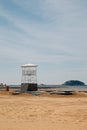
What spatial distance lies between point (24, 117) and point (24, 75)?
35.2 m

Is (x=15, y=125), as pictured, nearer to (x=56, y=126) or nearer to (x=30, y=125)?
(x=30, y=125)

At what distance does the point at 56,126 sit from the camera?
14.2 metres

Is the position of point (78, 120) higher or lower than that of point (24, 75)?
lower

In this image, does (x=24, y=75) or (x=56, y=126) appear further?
(x=24, y=75)

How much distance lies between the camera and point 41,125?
14.6m

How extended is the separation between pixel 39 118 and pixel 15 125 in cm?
295

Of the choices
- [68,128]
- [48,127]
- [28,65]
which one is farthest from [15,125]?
[28,65]

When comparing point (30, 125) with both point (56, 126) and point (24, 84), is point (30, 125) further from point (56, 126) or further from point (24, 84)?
point (24, 84)

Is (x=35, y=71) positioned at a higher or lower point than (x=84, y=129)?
higher

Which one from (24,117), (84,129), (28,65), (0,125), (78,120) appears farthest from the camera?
(28,65)

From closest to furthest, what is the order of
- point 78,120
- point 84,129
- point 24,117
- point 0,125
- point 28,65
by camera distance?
point 84,129 → point 0,125 → point 78,120 → point 24,117 → point 28,65

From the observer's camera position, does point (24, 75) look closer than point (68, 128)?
No

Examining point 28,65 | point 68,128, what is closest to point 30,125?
point 68,128

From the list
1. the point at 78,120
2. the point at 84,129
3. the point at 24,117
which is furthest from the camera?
the point at 24,117
